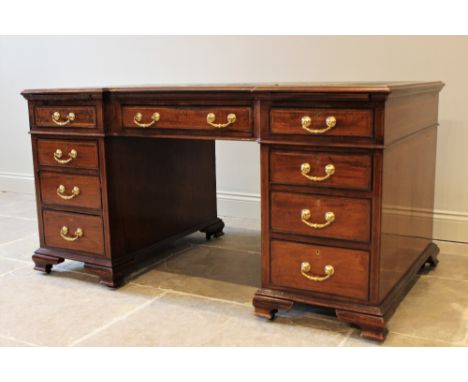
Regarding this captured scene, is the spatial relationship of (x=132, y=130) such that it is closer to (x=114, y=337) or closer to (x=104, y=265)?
(x=104, y=265)

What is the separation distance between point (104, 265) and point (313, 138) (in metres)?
1.00

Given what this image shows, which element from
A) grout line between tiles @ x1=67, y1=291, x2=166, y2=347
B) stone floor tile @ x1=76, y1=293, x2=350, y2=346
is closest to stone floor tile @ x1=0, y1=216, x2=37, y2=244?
grout line between tiles @ x1=67, y1=291, x2=166, y2=347

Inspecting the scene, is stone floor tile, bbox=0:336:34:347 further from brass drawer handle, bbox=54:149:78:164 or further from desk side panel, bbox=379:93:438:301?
desk side panel, bbox=379:93:438:301

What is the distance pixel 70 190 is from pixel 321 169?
3.44ft

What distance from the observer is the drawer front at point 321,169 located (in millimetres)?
1693

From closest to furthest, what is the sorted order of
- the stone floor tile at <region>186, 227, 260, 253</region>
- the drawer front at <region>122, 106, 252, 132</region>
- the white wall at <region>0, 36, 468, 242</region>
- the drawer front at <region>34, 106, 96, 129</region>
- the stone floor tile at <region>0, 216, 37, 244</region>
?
the drawer front at <region>122, 106, 252, 132</region> → the drawer front at <region>34, 106, 96, 129</region> → the white wall at <region>0, 36, 468, 242</region> → the stone floor tile at <region>186, 227, 260, 253</region> → the stone floor tile at <region>0, 216, 37, 244</region>

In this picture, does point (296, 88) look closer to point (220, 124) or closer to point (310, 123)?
point (310, 123)

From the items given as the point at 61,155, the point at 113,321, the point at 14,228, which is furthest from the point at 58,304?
the point at 14,228

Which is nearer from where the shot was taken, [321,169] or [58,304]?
[321,169]

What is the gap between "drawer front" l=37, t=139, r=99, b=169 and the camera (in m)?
2.19

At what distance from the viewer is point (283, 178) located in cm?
181

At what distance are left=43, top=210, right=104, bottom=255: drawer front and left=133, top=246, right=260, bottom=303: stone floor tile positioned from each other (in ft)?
0.77

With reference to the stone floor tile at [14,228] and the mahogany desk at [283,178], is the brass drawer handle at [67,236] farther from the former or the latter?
the stone floor tile at [14,228]

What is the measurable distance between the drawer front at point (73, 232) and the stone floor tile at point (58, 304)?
15cm
